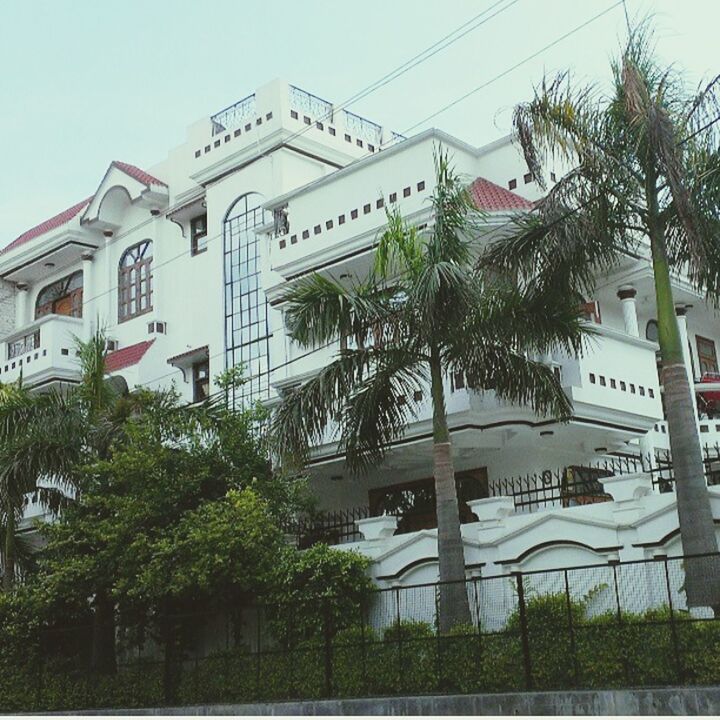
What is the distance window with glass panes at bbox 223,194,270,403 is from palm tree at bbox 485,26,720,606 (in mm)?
13039

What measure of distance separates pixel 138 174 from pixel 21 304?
7.68 m

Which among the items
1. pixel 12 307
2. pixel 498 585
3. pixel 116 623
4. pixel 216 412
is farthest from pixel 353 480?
pixel 12 307

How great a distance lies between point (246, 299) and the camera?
3067cm

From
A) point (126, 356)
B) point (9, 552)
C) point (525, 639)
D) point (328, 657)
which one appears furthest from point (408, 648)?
point (126, 356)

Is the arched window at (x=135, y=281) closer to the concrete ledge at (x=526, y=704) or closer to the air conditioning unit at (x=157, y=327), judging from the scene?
the air conditioning unit at (x=157, y=327)

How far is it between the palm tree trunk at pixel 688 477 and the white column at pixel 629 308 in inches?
330

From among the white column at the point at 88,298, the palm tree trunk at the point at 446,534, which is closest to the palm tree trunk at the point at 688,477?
the palm tree trunk at the point at 446,534

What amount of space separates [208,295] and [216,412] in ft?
32.3

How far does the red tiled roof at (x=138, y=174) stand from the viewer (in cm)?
3406

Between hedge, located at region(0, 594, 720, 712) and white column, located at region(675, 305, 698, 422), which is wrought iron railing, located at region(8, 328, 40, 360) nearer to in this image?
hedge, located at region(0, 594, 720, 712)

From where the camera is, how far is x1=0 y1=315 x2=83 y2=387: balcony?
34156 mm

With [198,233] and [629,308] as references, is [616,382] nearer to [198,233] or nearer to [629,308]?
[629,308]

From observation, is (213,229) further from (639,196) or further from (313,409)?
(639,196)

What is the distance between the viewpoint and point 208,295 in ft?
105
